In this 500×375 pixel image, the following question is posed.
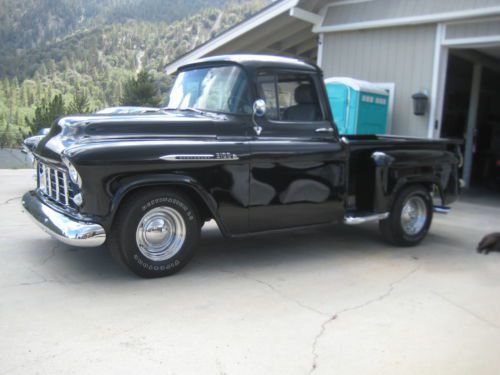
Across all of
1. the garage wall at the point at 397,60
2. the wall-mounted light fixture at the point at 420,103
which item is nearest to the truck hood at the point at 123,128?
the wall-mounted light fixture at the point at 420,103

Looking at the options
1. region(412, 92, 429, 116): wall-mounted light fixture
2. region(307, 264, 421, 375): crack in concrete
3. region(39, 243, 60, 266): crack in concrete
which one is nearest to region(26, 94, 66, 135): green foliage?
region(412, 92, 429, 116): wall-mounted light fixture

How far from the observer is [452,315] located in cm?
402

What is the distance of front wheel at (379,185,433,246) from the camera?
5930 millimetres

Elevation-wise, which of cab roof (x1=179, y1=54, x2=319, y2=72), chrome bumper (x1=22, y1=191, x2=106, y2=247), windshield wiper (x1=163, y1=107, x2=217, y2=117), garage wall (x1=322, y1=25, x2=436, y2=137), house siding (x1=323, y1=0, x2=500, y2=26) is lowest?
chrome bumper (x1=22, y1=191, x2=106, y2=247)

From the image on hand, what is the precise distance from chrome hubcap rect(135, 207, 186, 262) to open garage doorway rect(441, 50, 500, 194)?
8290 millimetres

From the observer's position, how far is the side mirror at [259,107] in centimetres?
475

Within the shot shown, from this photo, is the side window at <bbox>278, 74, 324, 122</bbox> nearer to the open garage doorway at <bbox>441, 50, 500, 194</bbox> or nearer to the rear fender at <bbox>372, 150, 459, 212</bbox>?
the rear fender at <bbox>372, 150, 459, 212</bbox>

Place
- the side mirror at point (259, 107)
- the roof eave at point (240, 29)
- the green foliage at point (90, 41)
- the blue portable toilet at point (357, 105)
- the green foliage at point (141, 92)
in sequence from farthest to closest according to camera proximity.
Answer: the green foliage at point (90, 41) < the green foliage at point (141, 92) < the roof eave at point (240, 29) < the blue portable toilet at point (357, 105) < the side mirror at point (259, 107)

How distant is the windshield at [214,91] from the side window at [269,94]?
0.56ft

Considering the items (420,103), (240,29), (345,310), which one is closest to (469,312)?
(345,310)

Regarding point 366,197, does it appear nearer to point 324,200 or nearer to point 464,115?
point 324,200

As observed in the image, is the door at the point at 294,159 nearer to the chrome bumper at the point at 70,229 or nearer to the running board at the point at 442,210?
the chrome bumper at the point at 70,229

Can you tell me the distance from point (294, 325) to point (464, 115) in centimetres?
1177

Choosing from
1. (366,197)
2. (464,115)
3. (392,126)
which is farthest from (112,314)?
Result: (464,115)
